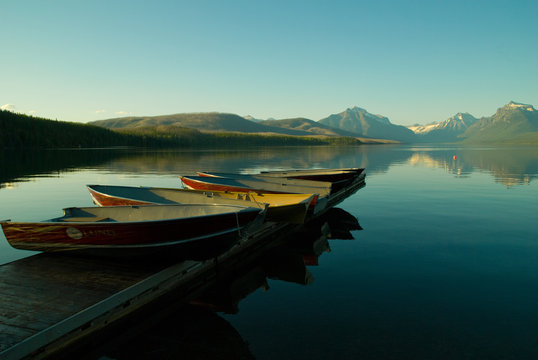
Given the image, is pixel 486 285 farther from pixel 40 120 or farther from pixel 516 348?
pixel 40 120

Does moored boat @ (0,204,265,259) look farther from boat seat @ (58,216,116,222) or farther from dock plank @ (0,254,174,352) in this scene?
boat seat @ (58,216,116,222)

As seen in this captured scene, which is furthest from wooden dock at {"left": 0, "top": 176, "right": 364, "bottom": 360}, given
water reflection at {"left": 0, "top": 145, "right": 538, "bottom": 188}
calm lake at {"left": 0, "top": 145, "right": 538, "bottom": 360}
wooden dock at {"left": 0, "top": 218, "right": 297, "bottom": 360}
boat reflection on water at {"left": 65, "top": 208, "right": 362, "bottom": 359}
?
water reflection at {"left": 0, "top": 145, "right": 538, "bottom": 188}

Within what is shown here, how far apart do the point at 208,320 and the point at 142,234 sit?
3441 mm

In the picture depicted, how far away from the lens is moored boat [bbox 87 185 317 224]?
48.8 ft

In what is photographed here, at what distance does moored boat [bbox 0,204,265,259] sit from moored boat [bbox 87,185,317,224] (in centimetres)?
291

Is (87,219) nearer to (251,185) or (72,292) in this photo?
(72,292)

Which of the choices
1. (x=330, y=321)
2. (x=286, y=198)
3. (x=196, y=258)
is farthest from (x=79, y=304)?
(x=286, y=198)

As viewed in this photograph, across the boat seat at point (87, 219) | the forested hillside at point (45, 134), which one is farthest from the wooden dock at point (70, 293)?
the forested hillside at point (45, 134)

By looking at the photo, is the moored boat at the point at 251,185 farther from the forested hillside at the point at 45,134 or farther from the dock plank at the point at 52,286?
the forested hillside at the point at 45,134

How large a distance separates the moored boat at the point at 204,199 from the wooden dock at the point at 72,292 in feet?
10.4

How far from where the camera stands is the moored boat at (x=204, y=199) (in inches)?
586

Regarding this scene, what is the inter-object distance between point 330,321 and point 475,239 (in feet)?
39.1

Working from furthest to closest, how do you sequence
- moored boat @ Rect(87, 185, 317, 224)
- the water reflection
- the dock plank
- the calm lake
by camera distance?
the water reflection < moored boat @ Rect(87, 185, 317, 224) < the calm lake < the dock plank


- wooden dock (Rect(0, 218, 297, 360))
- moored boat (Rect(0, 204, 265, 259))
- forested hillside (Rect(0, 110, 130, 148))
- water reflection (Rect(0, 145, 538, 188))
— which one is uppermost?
forested hillside (Rect(0, 110, 130, 148))
